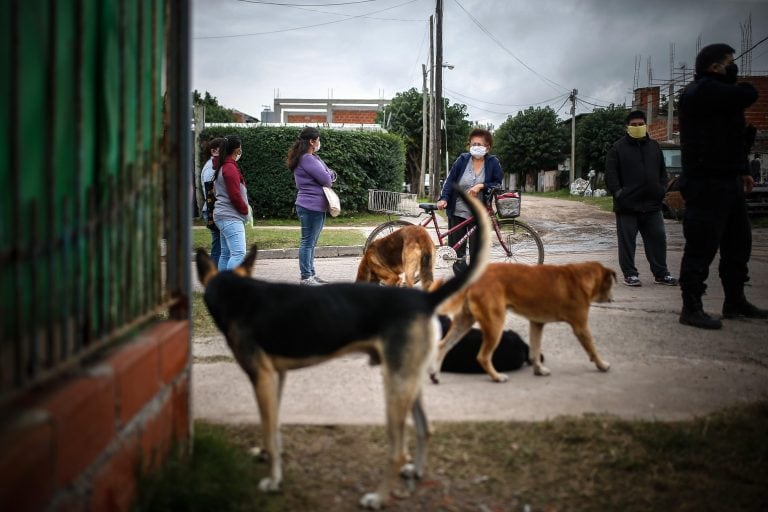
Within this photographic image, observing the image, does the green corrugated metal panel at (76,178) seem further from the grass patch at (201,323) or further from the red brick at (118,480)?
the grass patch at (201,323)

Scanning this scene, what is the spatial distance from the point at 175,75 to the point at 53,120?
110 cm

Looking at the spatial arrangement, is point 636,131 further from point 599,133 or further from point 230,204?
point 599,133

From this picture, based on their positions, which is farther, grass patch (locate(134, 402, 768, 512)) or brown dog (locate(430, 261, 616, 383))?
brown dog (locate(430, 261, 616, 383))

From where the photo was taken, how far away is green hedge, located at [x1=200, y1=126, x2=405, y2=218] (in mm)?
20828

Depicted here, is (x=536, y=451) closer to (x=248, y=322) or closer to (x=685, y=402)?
(x=685, y=402)

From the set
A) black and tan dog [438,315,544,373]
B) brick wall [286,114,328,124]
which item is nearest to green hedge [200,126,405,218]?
black and tan dog [438,315,544,373]

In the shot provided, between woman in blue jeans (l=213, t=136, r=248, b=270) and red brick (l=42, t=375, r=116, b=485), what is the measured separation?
5.69 meters

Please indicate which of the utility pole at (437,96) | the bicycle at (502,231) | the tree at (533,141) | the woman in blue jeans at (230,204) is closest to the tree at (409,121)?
the tree at (533,141)

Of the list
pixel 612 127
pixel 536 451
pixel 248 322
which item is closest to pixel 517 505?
pixel 536 451

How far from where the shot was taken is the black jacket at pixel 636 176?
8.28m

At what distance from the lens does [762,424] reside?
11.3ft

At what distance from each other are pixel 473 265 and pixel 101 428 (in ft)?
5.41

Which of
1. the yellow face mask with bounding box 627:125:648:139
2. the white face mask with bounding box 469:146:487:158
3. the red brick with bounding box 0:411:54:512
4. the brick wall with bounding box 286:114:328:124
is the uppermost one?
the brick wall with bounding box 286:114:328:124

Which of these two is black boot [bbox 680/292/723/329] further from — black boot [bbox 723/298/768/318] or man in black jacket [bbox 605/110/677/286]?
man in black jacket [bbox 605/110/677/286]
